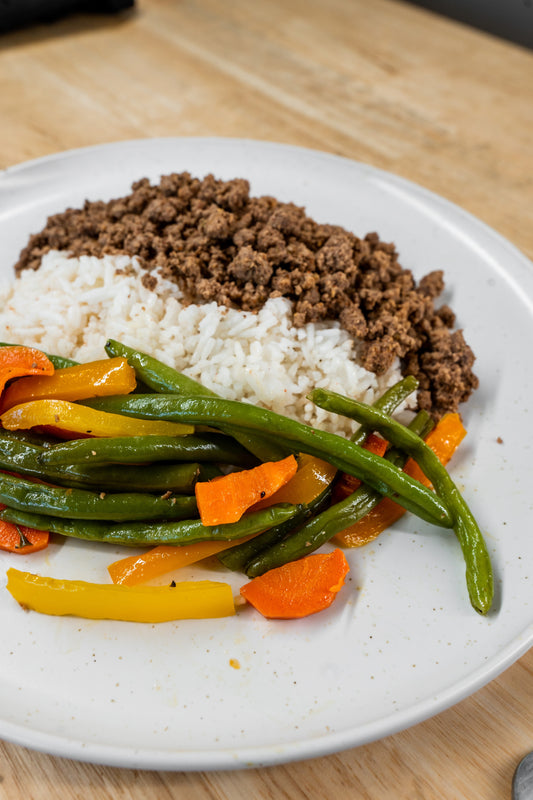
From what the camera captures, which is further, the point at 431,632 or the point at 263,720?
the point at 431,632

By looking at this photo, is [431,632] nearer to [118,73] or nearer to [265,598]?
[265,598]

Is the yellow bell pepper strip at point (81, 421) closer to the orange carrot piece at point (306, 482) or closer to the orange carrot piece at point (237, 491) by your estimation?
the orange carrot piece at point (237, 491)

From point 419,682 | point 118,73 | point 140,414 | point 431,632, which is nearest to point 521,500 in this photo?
point 431,632

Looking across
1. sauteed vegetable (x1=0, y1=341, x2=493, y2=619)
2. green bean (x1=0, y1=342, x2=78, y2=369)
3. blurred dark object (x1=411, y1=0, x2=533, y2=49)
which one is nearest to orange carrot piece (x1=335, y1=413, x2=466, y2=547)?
sauteed vegetable (x1=0, y1=341, x2=493, y2=619)

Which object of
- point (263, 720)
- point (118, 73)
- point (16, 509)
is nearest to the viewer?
point (263, 720)

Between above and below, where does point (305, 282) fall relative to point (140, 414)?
above

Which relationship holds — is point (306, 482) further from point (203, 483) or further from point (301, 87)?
point (301, 87)
